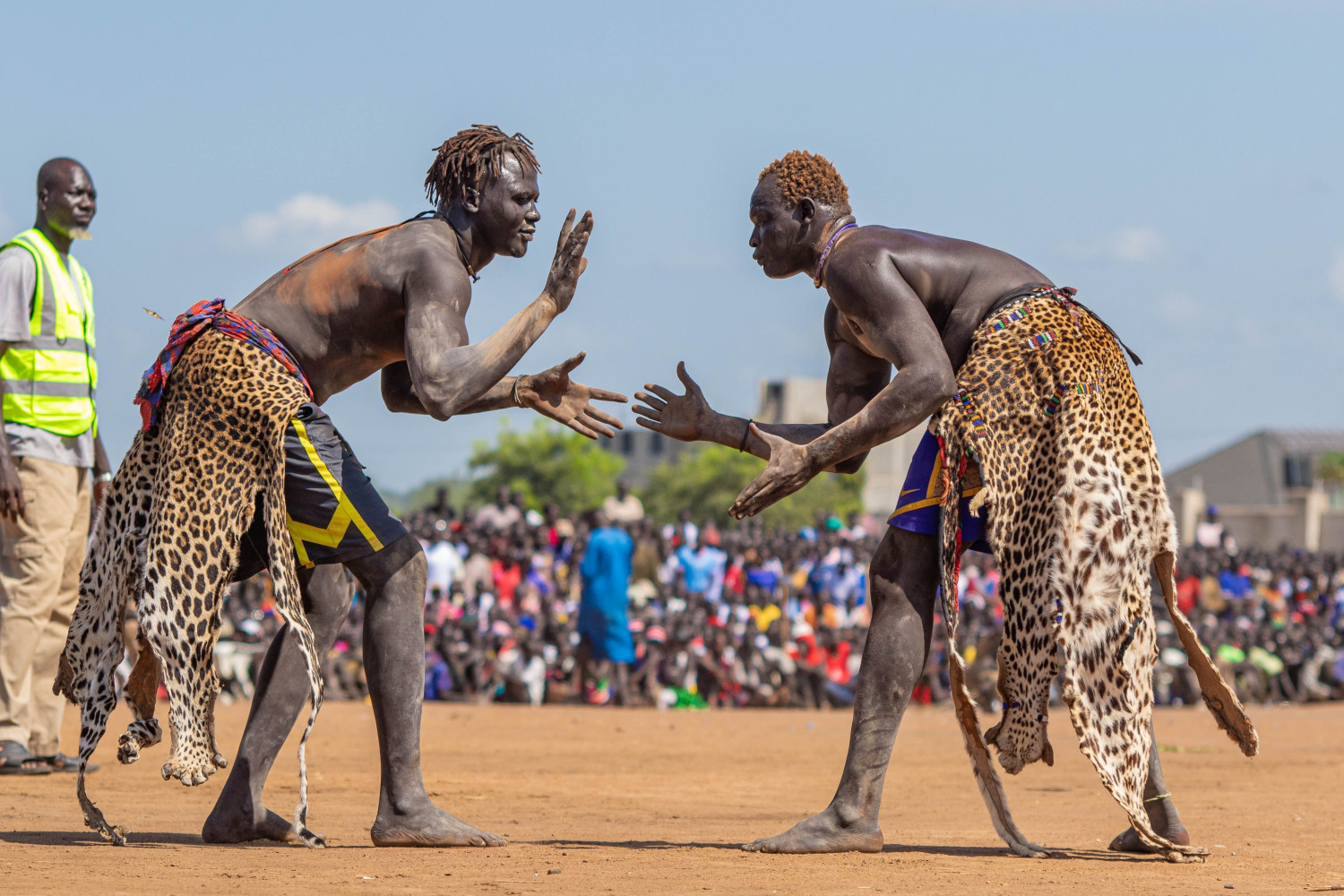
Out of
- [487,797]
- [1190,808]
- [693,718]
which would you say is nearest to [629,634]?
[693,718]

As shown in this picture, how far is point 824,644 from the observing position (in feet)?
48.3

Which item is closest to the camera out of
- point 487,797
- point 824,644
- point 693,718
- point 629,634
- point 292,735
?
point 487,797

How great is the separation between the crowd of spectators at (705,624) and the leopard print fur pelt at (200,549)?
7950 mm

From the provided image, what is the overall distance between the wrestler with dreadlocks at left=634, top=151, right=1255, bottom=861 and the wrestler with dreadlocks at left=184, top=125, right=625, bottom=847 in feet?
2.58

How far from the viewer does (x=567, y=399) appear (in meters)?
4.56

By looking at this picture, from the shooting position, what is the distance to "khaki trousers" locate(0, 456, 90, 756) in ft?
20.4

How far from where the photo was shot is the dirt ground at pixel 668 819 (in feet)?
12.3

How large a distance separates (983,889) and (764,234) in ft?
7.03

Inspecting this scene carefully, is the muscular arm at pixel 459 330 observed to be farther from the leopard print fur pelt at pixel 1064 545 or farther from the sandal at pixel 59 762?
the sandal at pixel 59 762

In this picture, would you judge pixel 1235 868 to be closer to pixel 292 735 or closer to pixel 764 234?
pixel 764 234

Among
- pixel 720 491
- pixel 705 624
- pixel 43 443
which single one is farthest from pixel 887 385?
pixel 720 491

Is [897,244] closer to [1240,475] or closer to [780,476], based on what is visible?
[780,476]

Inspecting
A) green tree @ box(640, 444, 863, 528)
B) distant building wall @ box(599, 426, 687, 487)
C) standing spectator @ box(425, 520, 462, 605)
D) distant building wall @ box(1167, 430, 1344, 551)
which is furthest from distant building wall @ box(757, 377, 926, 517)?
standing spectator @ box(425, 520, 462, 605)

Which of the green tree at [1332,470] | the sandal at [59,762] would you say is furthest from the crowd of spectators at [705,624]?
the green tree at [1332,470]
